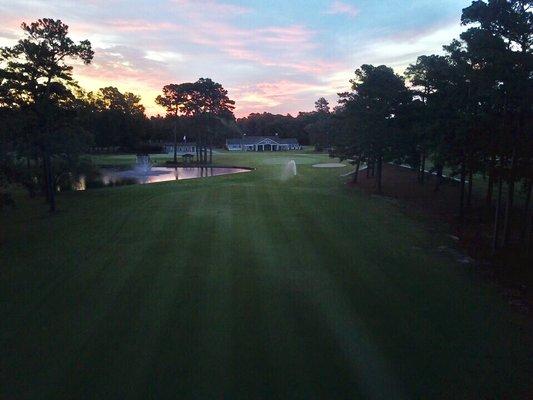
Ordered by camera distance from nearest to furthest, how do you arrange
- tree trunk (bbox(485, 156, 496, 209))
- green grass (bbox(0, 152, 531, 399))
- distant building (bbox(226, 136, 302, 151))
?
green grass (bbox(0, 152, 531, 399)) → tree trunk (bbox(485, 156, 496, 209)) → distant building (bbox(226, 136, 302, 151))

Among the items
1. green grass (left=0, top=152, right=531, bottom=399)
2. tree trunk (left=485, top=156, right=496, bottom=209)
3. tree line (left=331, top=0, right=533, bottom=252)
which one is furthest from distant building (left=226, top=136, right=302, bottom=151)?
green grass (left=0, top=152, right=531, bottom=399)

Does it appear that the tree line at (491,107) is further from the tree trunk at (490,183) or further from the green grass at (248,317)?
the green grass at (248,317)

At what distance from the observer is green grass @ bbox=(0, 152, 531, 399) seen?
29.5 feet

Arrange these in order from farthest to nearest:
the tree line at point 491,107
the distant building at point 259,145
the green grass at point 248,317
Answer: the distant building at point 259,145 → the tree line at point 491,107 → the green grass at point 248,317

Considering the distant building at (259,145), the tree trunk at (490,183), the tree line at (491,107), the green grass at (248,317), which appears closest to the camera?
the green grass at (248,317)

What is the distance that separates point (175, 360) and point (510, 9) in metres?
18.8

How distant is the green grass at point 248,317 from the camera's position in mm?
8977

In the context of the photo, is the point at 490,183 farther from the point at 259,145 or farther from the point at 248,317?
the point at 259,145

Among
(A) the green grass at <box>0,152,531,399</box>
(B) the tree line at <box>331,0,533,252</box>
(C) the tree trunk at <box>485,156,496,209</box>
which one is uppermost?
(B) the tree line at <box>331,0,533,252</box>

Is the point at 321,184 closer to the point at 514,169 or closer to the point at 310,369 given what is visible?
the point at 514,169

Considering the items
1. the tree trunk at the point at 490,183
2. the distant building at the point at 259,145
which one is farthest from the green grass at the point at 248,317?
the distant building at the point at 259,145

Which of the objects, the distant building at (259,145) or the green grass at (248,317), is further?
the distant building at (259,145)

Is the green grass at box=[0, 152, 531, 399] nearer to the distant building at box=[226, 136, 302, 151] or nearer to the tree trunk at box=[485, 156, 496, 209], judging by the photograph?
the tree trunk at box=[485, 156, 496, 209]

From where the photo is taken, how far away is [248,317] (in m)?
12.1
